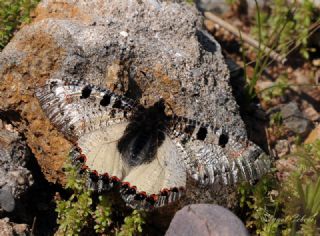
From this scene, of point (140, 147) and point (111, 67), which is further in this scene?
point (111, 67)

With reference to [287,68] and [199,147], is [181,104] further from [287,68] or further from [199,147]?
[287,68]

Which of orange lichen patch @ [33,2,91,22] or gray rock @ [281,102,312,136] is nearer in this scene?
orange lichen patch @ [33,2,91,22]

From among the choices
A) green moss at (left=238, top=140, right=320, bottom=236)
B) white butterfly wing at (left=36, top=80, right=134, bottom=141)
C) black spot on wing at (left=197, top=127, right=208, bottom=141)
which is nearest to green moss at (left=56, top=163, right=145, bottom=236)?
white butterfly wing at (left=36, top=80, right=134, bottom=141)

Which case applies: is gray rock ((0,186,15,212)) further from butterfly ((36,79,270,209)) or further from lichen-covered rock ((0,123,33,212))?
butterfly ((36,79,270,209))

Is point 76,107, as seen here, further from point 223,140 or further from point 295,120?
point 295,120

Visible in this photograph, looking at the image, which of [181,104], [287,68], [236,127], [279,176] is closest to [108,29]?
[181,104]

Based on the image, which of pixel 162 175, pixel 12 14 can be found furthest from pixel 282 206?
pixel 12 14

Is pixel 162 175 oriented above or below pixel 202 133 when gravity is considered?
below
